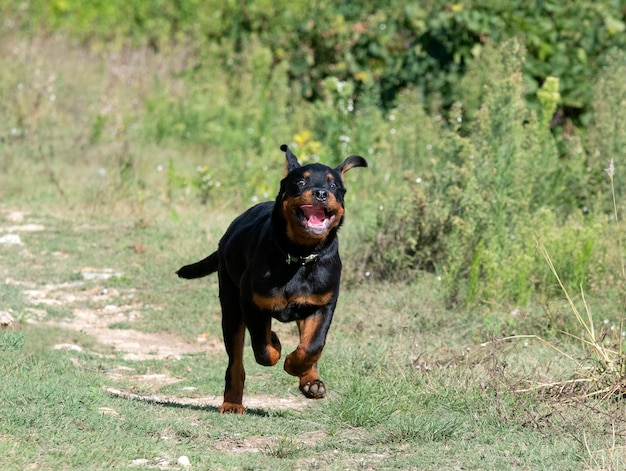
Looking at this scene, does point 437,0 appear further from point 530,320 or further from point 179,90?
point 530,320

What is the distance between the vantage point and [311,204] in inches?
216

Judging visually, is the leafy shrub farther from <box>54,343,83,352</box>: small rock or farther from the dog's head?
A: <box>54,343,83,352</box>: small rock

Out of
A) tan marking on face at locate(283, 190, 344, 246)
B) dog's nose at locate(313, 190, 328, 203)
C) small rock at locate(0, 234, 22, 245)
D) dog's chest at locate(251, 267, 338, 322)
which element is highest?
dog's nose at locate(313, 190, 328, 203)

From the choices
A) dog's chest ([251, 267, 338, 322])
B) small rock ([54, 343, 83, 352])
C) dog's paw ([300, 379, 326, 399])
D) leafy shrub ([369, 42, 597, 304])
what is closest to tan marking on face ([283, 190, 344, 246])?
dog's chest ([251, 267, 338, 322])

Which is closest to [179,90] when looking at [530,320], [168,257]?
[168,257]

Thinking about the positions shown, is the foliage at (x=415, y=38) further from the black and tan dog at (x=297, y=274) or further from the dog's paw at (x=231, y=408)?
the dog's paw at (x=231, y=408)

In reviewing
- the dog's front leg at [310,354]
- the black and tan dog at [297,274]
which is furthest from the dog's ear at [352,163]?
the dog's front leg at [310,354]

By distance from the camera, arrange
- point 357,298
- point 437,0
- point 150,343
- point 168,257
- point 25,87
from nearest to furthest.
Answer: point 150,343, point 357,298, point 168,257, point 437,0, point 25,87

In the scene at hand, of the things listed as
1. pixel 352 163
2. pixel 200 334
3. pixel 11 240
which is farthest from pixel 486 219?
pixel 11 240

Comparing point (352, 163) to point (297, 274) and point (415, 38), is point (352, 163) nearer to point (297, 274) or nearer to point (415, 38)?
point (297, 274)

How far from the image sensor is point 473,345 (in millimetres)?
7270

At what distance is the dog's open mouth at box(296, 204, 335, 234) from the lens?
5.52 m

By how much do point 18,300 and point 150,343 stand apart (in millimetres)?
1139

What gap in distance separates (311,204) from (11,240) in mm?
5264
